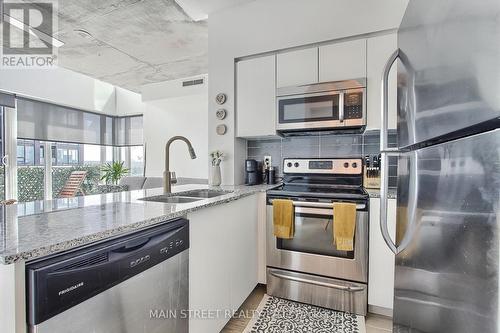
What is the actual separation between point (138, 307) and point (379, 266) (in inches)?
64.0

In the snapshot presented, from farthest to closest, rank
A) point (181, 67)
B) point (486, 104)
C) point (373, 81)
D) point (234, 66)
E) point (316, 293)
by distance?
point (181, 67) < point (234, 66) < point (373, 81) < point (316, 293) < point (486, 104)

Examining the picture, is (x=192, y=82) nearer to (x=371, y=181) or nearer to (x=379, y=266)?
(x=371, y=181)

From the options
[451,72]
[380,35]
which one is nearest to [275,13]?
[380,35]

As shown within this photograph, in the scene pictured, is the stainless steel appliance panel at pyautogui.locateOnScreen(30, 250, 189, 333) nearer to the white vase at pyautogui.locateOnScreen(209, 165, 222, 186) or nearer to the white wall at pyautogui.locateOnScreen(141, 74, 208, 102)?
the white vase at pyautogui.locateOnScreen(209, 165, 222, 186)

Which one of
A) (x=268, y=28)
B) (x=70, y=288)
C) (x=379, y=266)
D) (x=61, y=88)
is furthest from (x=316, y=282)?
(x=61, y=88)

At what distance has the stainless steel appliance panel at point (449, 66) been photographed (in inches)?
17.3

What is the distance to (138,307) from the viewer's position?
38.1 inches

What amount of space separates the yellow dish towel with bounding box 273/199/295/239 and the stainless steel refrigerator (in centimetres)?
103

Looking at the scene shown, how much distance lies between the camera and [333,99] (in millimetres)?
2145

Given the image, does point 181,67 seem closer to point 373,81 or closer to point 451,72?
point 373,81

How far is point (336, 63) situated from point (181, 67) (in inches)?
108

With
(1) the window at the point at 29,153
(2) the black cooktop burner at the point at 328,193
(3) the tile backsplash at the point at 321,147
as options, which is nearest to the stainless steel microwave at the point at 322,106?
(3) the tile backsplash at the point at 321,147

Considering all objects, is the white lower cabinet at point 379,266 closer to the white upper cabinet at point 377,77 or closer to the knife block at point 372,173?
the knife block at point 372,173

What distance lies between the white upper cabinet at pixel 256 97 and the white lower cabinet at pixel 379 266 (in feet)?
3.76
